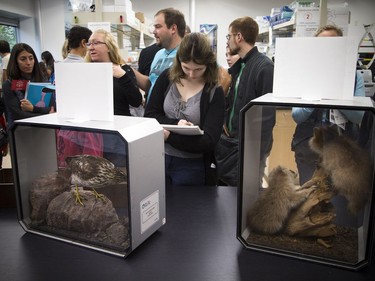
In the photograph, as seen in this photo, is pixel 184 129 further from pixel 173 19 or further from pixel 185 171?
pixel 173 19

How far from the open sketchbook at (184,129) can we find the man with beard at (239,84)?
551mm

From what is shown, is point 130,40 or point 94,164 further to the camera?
point 130,40

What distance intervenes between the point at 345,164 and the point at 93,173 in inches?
23.8

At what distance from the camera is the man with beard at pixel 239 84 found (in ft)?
6.66

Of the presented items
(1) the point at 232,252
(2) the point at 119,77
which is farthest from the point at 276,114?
(2) the point at 119,77

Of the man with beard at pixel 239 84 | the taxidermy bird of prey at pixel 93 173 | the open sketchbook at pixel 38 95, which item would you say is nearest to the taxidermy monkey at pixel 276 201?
the taxidermy bird of prey at pixel 93 173

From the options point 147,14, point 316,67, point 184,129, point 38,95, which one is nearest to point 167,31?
point 38,95

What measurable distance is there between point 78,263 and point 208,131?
0.77 metres

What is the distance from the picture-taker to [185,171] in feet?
4.91

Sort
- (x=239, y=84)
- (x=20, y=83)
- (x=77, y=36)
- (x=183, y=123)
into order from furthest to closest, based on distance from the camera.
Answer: (x=20, y=83)
(x=77, y=36)
(x=239, y=84)
(x=183, y=123)

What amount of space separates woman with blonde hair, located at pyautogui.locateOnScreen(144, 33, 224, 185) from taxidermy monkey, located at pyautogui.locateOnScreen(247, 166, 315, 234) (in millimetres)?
534

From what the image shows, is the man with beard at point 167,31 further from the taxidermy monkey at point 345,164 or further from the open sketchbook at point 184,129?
the taxidermy monkey at point 345,164

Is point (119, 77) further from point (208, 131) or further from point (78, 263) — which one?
point (78, 263)

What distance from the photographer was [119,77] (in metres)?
1.84
